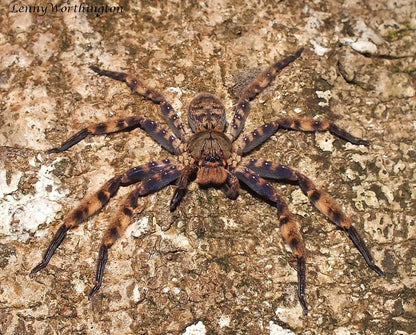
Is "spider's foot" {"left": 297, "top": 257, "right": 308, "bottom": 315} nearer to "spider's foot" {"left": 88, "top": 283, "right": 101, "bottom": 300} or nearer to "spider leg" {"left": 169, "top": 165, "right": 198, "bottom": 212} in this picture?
"spider leg" {"left": 169, "top": 165, "right": 198, "bottom": 212}

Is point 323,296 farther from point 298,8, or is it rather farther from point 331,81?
point 298,8

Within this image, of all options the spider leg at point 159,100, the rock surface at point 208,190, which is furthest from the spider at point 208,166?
the rock surface at point 208,190

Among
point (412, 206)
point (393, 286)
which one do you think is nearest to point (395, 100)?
point (412, 206)

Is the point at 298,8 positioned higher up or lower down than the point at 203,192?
higher up

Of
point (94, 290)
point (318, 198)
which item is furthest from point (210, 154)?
point (94, 290)

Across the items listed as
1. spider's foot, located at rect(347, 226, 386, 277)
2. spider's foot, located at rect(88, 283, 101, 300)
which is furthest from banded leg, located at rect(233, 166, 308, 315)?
spider's foot, located at rect(88, 283, 101, 300)

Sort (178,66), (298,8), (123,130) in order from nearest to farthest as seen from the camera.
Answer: (123,130) < (178,66) < (298,8)

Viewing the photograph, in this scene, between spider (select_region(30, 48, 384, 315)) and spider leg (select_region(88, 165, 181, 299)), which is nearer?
spider leg (select_region(88, 165, 181, 299))
